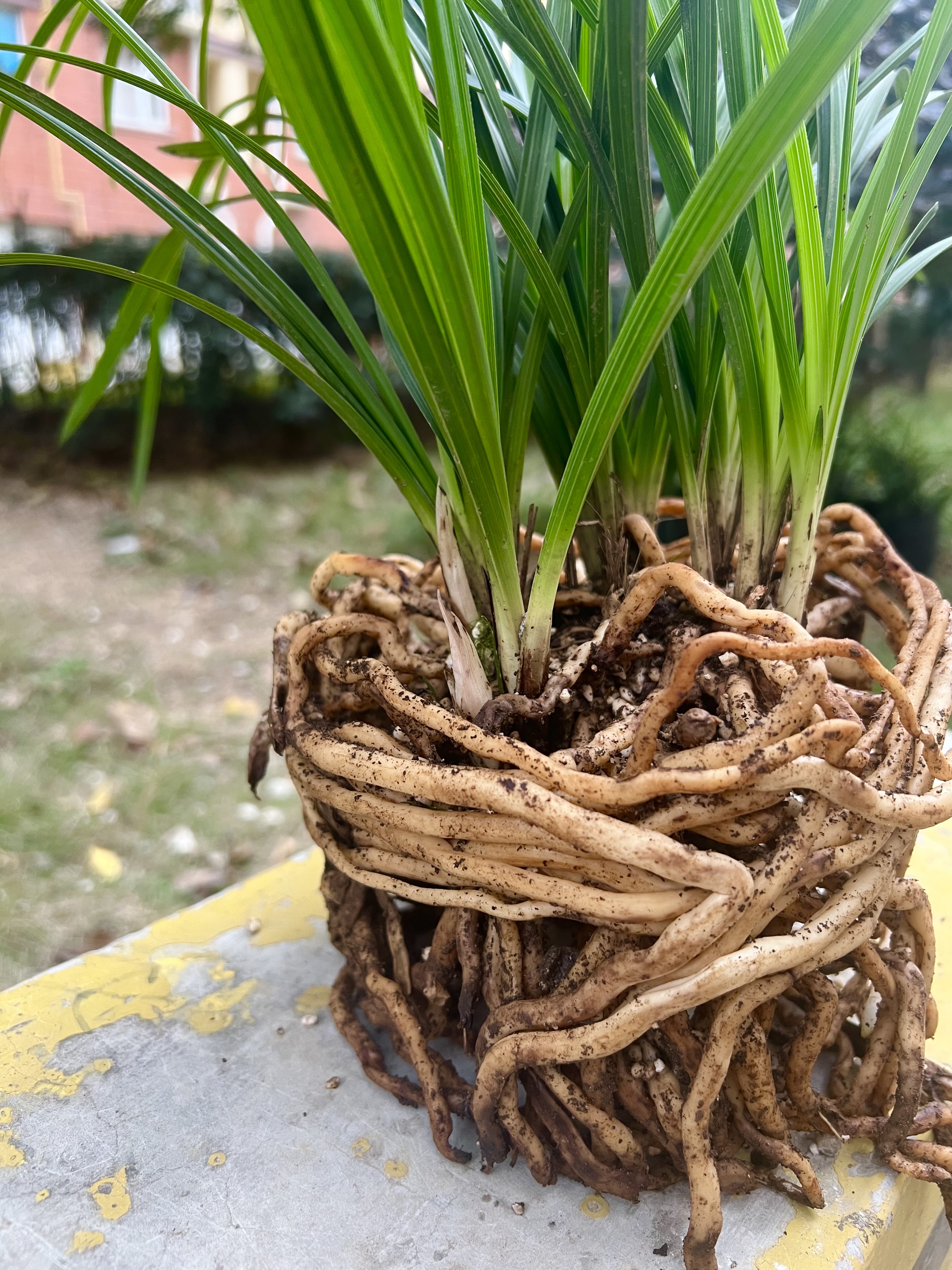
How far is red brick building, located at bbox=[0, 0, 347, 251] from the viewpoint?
3762mm

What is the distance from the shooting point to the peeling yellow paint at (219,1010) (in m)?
0.67

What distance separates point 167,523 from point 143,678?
3.20 ft

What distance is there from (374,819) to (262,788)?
1.33 meters

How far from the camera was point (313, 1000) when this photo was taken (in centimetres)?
70

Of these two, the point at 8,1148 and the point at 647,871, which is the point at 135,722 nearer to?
the point at 8,1148

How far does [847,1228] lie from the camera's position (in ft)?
1.64

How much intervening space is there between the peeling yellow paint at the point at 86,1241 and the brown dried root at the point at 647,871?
0.59 ft

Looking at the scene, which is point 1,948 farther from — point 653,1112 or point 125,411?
point 125,411

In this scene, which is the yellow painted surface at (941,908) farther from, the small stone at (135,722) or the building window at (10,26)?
the building window at (10,26)

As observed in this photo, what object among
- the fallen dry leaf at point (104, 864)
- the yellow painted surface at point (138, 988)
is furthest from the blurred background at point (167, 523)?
the yellow painted surface at point (138, 988)

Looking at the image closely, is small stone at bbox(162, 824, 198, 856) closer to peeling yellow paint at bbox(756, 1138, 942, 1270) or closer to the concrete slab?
the concrete slab

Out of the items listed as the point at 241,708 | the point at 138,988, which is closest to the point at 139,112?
the point at 241,708

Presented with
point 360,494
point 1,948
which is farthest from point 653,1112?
point 360,494

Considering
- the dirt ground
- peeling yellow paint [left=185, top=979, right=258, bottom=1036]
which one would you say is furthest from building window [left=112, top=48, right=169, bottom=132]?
peeling yellow paint [left=185, top=979, right=258, bottom=1036]
